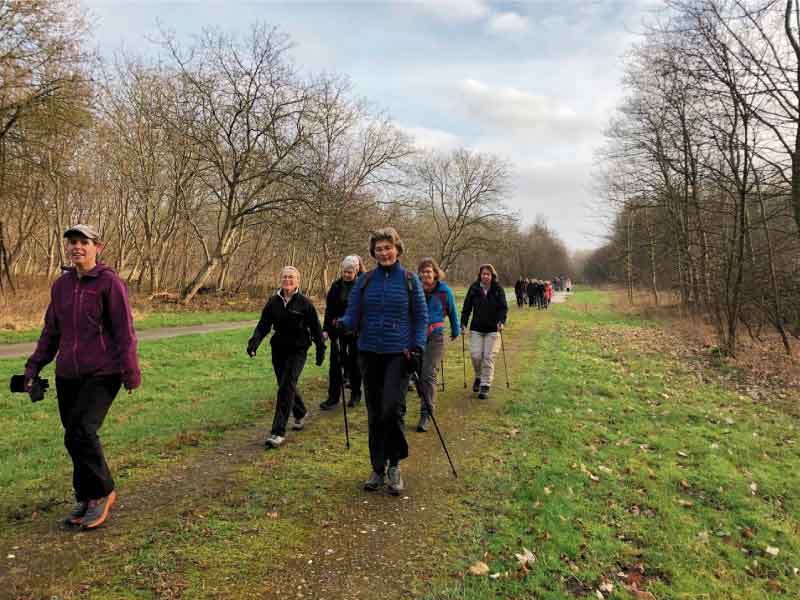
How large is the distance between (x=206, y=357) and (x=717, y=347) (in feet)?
49.5

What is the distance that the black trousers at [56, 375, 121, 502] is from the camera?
3.69 meters

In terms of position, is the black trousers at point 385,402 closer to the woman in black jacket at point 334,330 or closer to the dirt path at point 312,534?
the dirt path at point 312,534

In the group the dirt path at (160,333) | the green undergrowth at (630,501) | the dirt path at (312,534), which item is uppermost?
the dirt path at (160,333)

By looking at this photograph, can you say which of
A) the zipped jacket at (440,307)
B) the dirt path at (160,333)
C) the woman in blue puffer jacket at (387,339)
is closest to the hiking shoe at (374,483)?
the woman in blue puffer jacket at (387,339)

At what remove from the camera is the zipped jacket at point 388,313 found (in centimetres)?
444

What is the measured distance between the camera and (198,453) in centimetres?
552

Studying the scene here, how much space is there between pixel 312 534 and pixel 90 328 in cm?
228

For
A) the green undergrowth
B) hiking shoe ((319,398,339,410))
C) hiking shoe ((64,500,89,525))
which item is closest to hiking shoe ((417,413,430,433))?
the green undergrowth

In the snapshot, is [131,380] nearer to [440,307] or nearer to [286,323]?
[286,323]

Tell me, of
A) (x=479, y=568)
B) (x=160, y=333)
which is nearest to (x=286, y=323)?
(x=479, y=568)

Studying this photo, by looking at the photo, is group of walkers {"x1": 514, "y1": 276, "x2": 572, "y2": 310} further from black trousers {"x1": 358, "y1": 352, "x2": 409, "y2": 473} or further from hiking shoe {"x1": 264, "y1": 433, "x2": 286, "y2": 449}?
black trousers {"x1": 358, "y1": 352, "x2": 409, "y2": 473}

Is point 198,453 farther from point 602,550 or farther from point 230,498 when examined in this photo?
point 602,550

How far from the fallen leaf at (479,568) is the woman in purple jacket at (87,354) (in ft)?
9.23

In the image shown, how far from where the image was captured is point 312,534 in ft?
12.6
